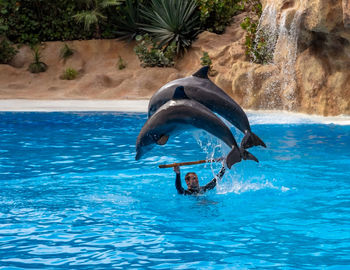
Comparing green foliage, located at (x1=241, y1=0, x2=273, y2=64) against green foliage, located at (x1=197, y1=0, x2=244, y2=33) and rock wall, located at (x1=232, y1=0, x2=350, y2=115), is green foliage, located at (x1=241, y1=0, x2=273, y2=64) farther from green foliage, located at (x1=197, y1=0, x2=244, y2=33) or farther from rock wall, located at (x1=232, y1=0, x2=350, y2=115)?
green foliage, located at (x1=197, y1=0, x2=244, y2=33)

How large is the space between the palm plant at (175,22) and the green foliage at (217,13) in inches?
16.3

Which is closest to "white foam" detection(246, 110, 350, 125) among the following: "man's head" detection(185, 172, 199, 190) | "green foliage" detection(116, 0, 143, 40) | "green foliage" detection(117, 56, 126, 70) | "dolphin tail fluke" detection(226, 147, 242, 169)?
"man's head" detection(185, 172, 199, 190)

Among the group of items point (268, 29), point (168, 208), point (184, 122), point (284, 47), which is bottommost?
point (168, 208)

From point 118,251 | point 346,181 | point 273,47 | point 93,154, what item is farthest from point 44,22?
point 118,251

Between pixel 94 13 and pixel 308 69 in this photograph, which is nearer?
pixel 308 69

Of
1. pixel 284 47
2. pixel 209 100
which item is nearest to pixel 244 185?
pixel 209 100

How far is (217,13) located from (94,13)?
4.68 metres

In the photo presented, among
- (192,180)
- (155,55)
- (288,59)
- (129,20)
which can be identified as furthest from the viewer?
(129,20)

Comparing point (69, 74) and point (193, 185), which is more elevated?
point (69, 74)

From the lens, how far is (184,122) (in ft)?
17.5

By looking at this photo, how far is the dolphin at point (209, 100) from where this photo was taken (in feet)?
18.5

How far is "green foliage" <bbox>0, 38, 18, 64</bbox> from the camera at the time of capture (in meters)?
21.0

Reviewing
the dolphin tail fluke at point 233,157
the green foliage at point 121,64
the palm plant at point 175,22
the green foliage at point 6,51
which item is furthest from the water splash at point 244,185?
the green foliage at point 6,51

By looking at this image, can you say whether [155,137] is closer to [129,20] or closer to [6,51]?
[129,20]
